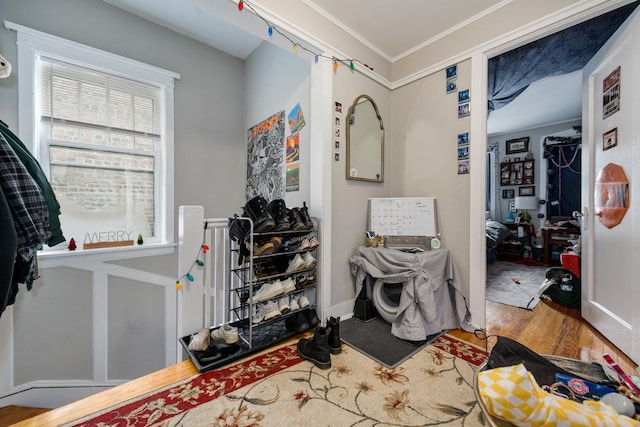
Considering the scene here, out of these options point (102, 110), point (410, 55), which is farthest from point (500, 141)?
point (102, 110)

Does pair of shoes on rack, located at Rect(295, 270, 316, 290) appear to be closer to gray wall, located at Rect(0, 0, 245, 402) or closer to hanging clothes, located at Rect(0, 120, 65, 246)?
gray wall, located at Rect(0, 0, 245, 402)

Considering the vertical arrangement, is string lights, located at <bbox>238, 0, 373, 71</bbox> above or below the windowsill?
above

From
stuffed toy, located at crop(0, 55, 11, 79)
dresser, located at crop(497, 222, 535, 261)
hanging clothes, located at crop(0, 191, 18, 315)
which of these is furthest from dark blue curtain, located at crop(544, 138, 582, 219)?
stuffed toy, located at crop(0, 55, 11, 79)

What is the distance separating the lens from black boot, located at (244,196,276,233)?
1.68 m

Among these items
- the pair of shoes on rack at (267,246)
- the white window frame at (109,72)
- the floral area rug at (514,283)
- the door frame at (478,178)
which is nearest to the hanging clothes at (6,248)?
the pair of shoes on rack at (267,246)

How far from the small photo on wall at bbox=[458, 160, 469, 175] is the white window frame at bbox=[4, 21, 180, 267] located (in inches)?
115

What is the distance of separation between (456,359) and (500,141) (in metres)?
5.78

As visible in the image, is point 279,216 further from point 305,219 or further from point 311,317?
point 311,317

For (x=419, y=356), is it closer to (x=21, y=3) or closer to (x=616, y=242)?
(x=616, y=242)

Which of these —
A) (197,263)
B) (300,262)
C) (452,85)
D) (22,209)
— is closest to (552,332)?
(300,262)

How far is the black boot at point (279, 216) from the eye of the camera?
1790 mm

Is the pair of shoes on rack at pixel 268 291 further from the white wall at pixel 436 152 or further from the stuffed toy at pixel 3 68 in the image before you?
Result: the stuffed toy at pixel 3 68

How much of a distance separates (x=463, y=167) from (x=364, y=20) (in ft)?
5.00

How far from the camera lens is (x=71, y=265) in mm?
2168
